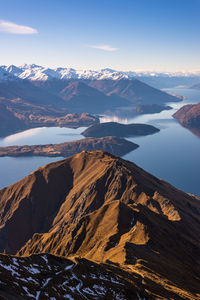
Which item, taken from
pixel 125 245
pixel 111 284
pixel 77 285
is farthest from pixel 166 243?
pixel 77 285

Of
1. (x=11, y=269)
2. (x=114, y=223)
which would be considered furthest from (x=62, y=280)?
(x=114, y=223)

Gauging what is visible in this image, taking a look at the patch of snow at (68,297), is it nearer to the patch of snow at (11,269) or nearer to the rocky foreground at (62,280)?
the rocky foreground at (62,280)

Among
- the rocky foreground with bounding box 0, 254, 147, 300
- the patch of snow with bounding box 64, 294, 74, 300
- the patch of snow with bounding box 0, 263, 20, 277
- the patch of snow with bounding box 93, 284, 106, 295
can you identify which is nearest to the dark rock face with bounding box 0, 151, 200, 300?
the rocky foreground with bounding box 0, 254, 147, 300

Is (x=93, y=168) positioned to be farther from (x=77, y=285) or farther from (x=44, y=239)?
(x=77, y=285)

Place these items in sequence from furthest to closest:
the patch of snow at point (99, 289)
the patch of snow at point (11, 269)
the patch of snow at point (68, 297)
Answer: the patch of snow at point (99, 289)
the patch of snow at point (11, 269)
the patch of snow at point (68, 297)

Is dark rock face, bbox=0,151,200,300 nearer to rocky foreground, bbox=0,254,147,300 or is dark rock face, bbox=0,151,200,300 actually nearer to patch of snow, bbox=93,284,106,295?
rocky foreground, bbox=0,254,147,300

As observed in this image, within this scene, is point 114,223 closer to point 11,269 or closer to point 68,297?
point 11,269

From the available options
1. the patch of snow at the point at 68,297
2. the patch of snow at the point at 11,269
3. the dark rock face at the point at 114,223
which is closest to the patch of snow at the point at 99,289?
the patch of snow at the point at 68,297

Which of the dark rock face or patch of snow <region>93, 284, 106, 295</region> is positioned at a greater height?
patch of snow <region>93, 284, 106, 295</region>
